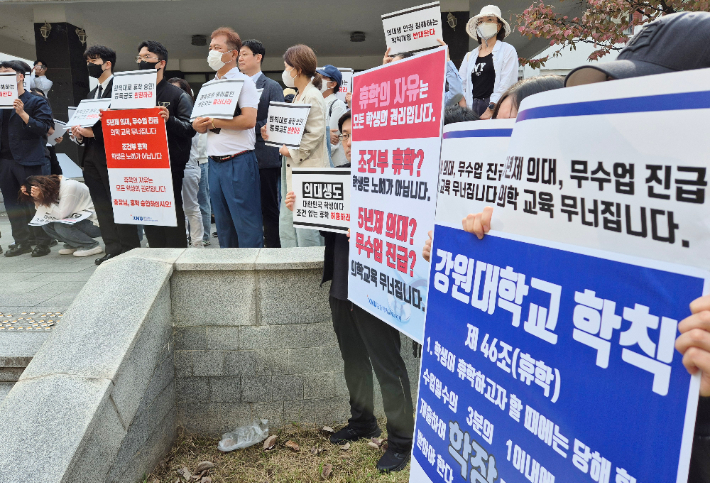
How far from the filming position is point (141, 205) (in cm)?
475


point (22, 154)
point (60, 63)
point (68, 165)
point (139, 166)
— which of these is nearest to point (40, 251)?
point (22, 154)

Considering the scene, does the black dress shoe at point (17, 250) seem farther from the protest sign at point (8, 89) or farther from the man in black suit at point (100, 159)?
the man in black suit at point (100, 159)

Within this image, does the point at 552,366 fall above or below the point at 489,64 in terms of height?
below

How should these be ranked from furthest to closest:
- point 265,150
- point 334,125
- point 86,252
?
point 86,252, point 334,125, point 265,150

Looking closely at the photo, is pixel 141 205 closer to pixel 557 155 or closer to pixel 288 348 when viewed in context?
pixel 288 348

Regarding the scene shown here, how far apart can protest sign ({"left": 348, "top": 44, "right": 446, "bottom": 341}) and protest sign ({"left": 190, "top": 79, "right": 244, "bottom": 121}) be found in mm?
1927

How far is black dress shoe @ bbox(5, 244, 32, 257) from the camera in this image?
22.3 feet

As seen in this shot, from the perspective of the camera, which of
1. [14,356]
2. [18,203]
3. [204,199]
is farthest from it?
[204,199]

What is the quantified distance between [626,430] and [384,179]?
1562 millimetres

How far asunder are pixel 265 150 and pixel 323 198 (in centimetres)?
225

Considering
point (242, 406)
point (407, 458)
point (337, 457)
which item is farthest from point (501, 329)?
point (242, 406)

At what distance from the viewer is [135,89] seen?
14.9ft

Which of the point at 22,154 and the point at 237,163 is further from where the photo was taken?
the point at 22,154

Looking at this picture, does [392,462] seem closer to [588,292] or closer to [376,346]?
[376,346]
